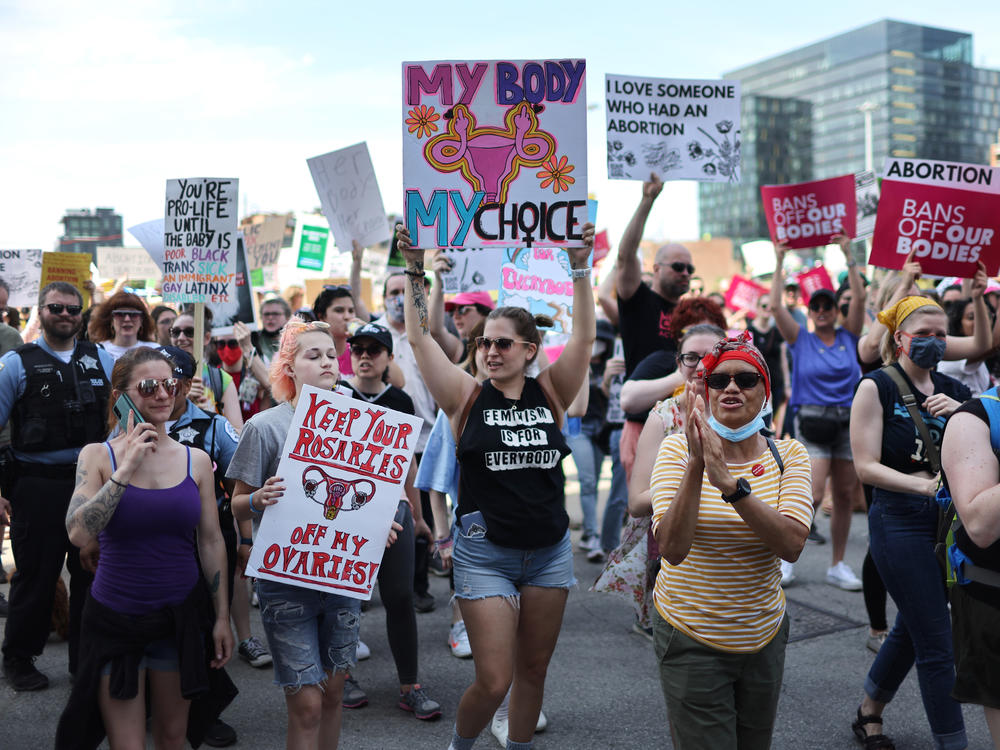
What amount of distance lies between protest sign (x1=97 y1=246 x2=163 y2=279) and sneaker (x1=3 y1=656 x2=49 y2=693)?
11.9m

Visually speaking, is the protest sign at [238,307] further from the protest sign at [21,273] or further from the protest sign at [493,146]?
the protest sign at [21,273]

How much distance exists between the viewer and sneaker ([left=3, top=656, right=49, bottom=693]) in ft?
16.1

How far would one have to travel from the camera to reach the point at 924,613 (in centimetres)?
385

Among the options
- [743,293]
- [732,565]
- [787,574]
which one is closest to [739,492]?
[732,565]

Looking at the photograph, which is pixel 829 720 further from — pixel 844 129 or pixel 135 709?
pixel 844 129

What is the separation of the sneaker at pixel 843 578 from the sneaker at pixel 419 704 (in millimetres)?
3465

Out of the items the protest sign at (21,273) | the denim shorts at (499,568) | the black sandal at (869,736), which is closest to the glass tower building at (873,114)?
the protest sign at (21,273)

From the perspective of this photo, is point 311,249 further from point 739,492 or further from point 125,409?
point 739,492

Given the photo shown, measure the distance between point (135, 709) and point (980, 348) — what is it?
17.1 feet

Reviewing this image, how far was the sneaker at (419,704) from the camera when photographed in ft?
15.0

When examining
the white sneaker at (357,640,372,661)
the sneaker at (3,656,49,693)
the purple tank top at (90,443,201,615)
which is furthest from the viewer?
the white sneaker at (357,640,372,661)

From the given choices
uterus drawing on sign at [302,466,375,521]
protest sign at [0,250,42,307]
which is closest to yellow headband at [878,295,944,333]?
uterus drawing on sign at [302,466,375,521]

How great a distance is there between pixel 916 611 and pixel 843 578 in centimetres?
301

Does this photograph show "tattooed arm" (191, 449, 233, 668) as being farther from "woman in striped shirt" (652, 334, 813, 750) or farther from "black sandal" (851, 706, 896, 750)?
"black sandal" (851, 706, 896, 750)
